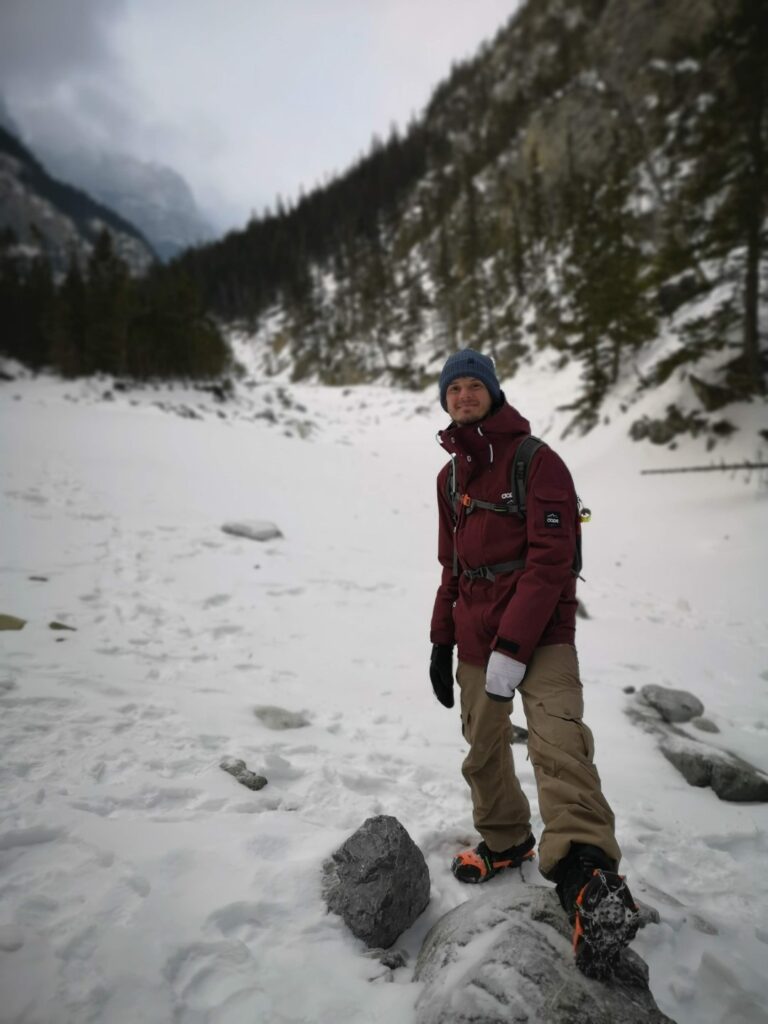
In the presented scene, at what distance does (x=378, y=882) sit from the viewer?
2.49 meters

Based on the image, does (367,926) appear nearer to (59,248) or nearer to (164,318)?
(164,318)

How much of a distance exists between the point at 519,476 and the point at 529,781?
287 centimetres

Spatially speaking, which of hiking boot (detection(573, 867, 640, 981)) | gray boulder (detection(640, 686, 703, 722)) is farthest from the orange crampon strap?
gray boulder (detection(640, 686, 703, 722))

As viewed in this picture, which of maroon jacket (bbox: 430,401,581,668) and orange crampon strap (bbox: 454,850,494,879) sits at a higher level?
maroon jacket (bbox: 430,401,581,668)

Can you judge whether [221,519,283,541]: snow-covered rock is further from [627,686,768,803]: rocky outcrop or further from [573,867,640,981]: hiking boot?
[573,867,640,981]: hiking boot

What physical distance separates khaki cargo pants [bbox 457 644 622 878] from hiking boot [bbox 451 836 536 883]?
0.19ft

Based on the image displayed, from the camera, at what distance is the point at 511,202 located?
174 ft

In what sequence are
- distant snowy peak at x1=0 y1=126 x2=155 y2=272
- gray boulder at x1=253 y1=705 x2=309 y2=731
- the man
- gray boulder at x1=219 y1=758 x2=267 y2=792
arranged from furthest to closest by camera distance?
distant snowy peak at x1=0 y1=126 x2=155 y2=272 → gray boulder at x1=253 y1=705 x2=309 y2=731 → gray boulder at x1=219 y1=758 x2=267 y2=792 → the man

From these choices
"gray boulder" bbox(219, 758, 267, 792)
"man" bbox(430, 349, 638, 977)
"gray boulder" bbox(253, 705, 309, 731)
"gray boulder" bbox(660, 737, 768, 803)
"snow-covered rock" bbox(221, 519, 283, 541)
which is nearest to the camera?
"man" bbox(430, 349, 638, 977)

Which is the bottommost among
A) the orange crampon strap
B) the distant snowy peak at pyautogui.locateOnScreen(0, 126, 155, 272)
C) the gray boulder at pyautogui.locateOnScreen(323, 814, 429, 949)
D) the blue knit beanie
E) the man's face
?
the orange crampon strap

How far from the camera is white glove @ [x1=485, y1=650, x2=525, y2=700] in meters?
2.42

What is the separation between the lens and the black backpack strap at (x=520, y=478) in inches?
104

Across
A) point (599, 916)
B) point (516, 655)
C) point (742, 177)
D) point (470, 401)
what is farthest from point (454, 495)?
point (742, 177)

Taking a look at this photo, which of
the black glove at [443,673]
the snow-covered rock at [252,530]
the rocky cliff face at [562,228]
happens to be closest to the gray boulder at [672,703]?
the black glove at [443,673]
